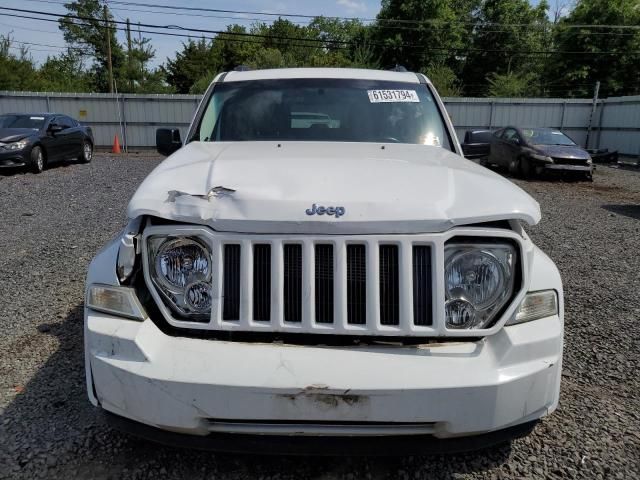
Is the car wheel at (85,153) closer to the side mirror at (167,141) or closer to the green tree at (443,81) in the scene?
the side mirror at (167,141)

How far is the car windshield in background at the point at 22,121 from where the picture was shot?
44.2ft

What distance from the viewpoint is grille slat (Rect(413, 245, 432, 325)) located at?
76.0 inches

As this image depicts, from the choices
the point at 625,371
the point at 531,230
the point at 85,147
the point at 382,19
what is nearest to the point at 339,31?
the point at 382,19

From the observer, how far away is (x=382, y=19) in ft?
138

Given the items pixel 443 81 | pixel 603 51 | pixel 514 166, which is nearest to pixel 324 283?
pixel 514 166

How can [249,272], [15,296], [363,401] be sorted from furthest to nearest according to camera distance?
1. [15,296]
2. [249,272]
3. [363,401]

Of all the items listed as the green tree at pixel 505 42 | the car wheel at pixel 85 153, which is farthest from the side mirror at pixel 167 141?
the green tree at pixel 505 42

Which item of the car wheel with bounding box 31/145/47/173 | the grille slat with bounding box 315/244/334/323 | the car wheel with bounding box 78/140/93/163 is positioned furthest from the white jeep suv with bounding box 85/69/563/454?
the car wheel with bounding box 78/140/93/163

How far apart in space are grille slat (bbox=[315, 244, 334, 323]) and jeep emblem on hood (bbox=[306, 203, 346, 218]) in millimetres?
122

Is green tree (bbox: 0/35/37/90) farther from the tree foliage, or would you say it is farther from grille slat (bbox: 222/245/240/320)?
grille slat (bbox: 222/245/240/320)

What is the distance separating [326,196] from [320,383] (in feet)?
2.32

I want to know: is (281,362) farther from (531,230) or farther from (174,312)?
(531,230)

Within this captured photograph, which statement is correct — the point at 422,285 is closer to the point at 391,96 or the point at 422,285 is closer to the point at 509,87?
the point at 391,96

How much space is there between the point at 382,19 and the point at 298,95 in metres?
42.3
